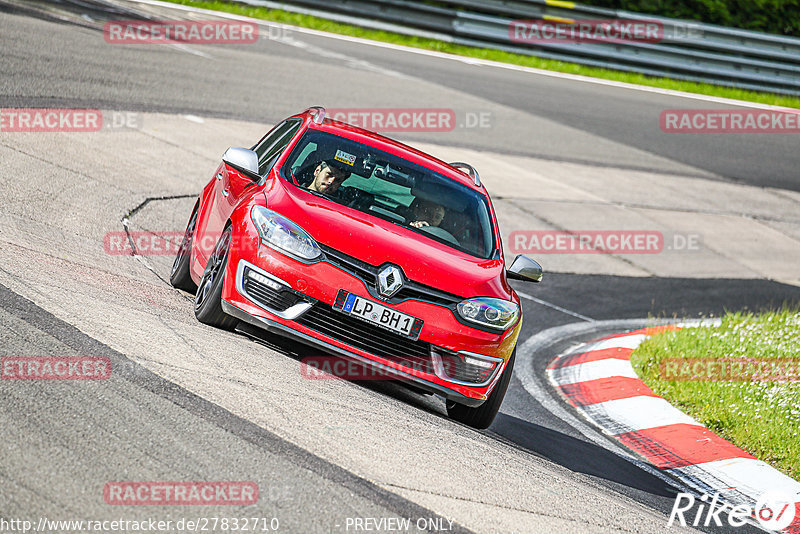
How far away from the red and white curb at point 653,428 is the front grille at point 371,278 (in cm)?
222

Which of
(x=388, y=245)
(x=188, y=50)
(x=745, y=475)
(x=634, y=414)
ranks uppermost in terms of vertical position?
(x=188, y=50)

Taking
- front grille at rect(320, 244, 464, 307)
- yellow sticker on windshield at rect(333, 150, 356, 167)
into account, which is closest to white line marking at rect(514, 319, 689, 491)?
front grille at rect(320, 244, 464, 307)

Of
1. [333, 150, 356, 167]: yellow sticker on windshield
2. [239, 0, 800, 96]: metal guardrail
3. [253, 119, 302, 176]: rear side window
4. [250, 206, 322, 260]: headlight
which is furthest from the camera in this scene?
[239, 0, 800, 96]: metal guardrail

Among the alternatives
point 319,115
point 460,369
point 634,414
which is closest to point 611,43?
point 634,414

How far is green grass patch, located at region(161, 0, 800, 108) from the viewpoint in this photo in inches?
890

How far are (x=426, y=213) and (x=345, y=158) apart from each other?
27.1 inches

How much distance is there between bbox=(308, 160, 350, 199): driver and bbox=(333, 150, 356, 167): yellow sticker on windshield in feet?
0.31

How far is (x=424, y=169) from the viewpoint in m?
7.18

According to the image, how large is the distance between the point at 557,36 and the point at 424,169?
17.9 m

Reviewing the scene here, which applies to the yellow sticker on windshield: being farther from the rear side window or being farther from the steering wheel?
the steering wheel

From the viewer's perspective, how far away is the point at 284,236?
5918 mm

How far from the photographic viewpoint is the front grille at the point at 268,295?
5793mm

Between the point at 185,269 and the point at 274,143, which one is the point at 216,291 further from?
the point at 274,143

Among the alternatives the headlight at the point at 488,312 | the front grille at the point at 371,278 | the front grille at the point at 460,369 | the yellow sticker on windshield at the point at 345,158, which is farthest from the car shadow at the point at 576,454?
the yellow sticker on windshield at the point at 345,158
